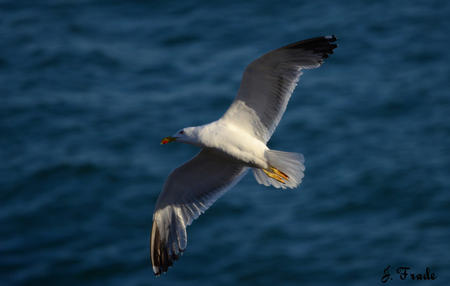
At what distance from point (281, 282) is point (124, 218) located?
4.81 meters

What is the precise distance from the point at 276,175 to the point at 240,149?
84cm

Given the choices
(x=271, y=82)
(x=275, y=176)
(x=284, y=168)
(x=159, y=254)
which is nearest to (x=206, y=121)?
(x=159, y=254)

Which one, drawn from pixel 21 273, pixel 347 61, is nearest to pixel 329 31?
pixel 347 61

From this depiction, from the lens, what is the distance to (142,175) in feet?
66.4

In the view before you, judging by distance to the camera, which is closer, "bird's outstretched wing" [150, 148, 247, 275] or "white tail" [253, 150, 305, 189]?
"white tail" [253, 150, 305, 189]

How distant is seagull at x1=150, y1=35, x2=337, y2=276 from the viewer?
9281 mm

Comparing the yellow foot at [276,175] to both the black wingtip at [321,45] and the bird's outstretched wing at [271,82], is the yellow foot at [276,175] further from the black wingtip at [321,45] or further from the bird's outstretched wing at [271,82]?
the black wingtip at [321,45]

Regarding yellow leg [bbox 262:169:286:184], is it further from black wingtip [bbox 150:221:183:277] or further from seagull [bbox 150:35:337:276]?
black wingtip [bbox 150:221:183:277]

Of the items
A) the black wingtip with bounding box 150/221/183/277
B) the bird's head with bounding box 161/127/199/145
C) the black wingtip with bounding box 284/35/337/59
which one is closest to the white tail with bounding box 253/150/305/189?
the bird's head with bounding box 161/127/199/145

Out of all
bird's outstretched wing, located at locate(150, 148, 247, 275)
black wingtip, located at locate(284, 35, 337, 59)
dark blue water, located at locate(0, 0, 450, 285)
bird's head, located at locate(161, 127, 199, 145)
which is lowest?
bird's outstretched wing, located at locate(150, 148, 247, 275)

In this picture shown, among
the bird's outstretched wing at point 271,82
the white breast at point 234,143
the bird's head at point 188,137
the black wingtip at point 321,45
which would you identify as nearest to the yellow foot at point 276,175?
the white breast at point 234,143

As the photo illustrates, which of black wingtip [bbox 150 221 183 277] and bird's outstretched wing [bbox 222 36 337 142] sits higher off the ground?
bird's outstretched wing [bbox 222 36 337 142]

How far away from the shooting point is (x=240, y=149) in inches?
369

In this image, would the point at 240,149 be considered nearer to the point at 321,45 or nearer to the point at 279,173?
the point at 279,173
